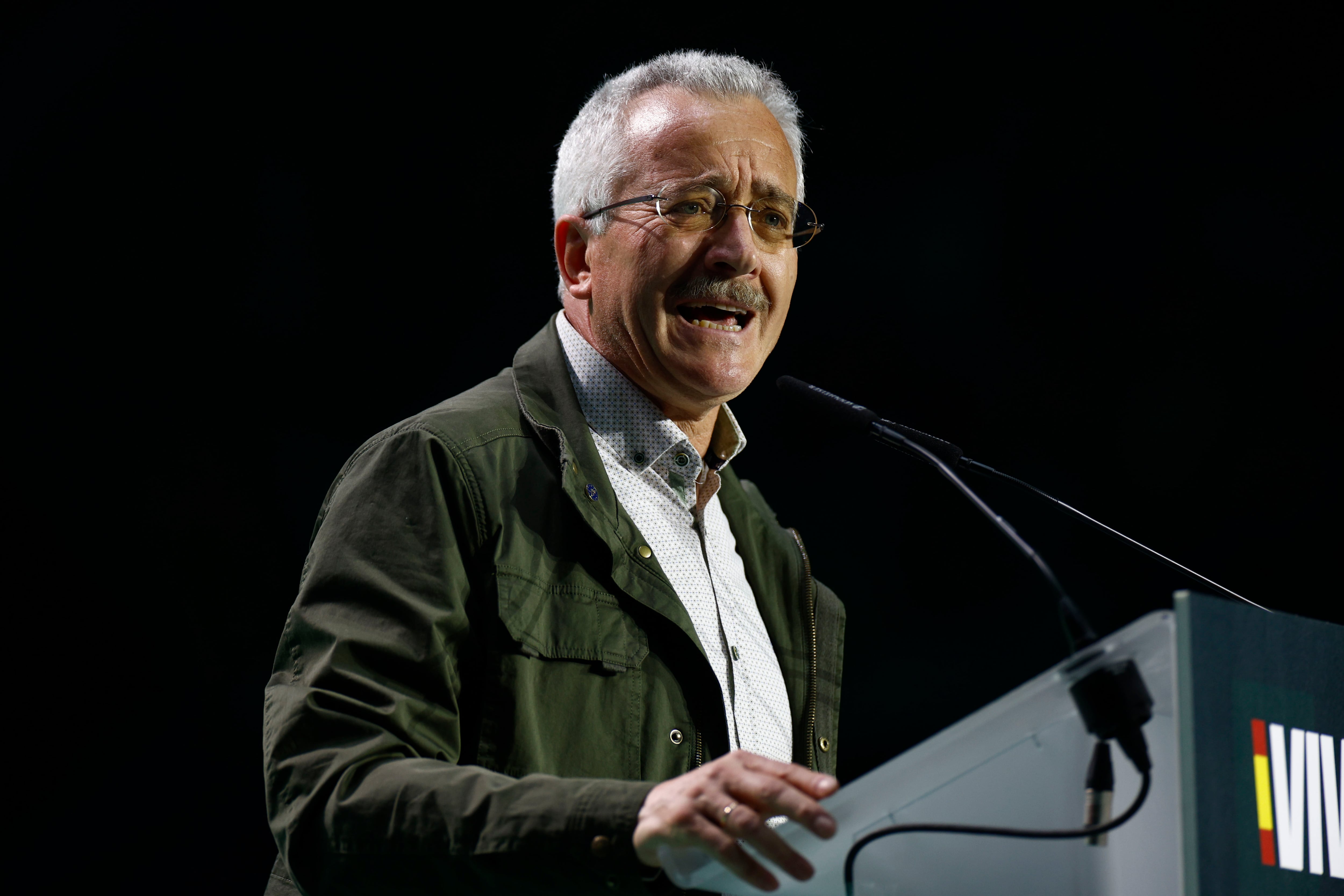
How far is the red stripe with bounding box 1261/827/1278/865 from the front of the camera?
2.74 feet

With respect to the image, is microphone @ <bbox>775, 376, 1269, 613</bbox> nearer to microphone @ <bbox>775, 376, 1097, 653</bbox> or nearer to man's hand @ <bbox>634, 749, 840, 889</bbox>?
microphone @ <bbox>775, 376, 1097, 653</bbox>

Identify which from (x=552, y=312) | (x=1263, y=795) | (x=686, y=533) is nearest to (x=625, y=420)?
(x=686, y=533)

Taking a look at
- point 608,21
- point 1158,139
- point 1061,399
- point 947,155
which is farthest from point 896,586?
point 608,21

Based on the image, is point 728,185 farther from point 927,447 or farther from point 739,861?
point 739,861

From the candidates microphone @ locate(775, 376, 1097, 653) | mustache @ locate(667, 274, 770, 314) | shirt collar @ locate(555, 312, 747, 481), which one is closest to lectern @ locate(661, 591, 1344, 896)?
microphone @ locate(775, 376, 1097, 653)

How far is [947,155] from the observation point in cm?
304

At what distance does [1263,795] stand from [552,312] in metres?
2.22

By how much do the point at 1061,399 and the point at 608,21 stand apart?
5.05 ft

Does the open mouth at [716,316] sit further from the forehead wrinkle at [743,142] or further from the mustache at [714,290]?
the forehead wrinkle at [743,142]

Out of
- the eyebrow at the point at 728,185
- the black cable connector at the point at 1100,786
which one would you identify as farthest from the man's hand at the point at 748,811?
the eyebrow at the point at 728,185

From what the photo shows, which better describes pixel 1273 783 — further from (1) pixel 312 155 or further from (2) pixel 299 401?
(1) pixel 312 155

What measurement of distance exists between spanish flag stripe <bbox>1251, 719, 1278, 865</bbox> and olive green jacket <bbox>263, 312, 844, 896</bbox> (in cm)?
47

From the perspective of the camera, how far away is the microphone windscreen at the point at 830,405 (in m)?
1.46

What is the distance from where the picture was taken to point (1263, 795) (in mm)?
846
